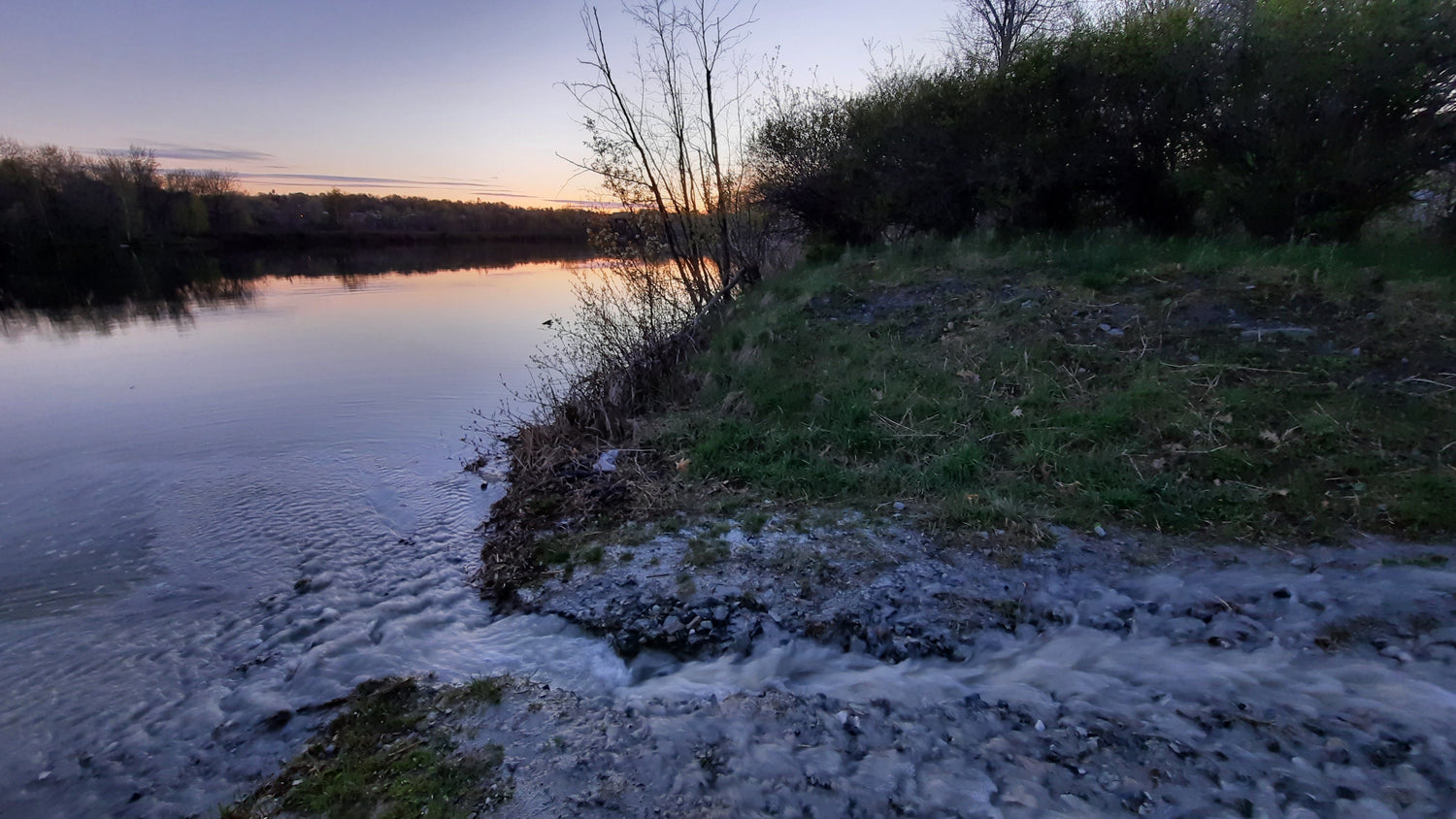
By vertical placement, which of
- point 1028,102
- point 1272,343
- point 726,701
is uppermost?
point 1028,102

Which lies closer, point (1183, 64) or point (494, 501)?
point (494, 501)

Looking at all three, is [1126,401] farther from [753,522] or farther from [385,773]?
[385,773]

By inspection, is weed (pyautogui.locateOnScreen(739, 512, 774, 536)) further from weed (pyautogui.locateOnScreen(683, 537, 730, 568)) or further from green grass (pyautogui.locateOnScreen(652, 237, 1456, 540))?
green grass (pyautogui.locateOnScreen(652, 237, 1456, 540))

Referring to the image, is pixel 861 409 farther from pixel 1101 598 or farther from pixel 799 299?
pixel 799 299

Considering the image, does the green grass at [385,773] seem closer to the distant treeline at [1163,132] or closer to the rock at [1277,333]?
the rock at [1277,333]

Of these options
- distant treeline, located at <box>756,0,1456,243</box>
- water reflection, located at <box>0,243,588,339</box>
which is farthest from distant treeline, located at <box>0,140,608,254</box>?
distant treeline, located at <box>756,0,1456,243</box>

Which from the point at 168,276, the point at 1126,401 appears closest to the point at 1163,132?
the point at 1126,401

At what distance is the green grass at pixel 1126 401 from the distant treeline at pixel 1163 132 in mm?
965

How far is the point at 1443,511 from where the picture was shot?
14.7 feet

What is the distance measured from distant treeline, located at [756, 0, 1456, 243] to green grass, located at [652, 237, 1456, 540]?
0.96m

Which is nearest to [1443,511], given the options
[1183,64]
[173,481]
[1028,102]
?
[1183,64]

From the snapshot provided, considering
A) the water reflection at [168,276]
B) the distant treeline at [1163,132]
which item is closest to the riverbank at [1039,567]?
the distant treeline at [1163,132]

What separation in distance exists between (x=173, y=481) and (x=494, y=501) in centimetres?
401

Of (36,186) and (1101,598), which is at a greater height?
(36,186)
